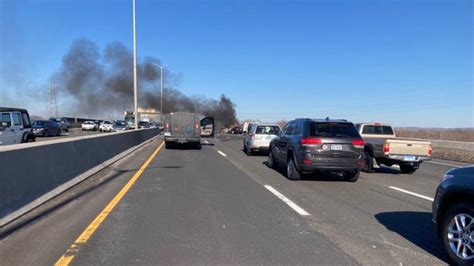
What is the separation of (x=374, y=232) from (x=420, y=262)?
1.53 meters

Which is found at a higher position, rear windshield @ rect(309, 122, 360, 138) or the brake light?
rear windshield @ rect(309, 122, 360, 138)

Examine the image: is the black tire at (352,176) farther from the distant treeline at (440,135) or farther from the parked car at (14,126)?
the distant treeline at (440,135)

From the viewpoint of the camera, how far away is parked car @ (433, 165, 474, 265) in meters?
5.36

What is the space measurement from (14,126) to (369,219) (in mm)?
16458

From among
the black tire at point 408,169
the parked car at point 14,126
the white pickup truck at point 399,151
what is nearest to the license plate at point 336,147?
the white pickup truck at point 399,151

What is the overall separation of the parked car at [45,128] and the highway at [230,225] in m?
32.7

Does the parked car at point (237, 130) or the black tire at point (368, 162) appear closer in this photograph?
the black tire at point (368, 162)

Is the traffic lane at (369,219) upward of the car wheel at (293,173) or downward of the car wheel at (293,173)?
downward

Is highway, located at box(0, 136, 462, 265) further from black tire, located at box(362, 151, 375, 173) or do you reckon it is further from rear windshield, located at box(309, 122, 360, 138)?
black tire, located at box(362, 151, 375, 173)

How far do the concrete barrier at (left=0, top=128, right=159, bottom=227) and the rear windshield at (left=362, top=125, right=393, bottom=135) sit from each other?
9.75 meters

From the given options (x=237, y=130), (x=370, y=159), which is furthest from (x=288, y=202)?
(x=237, y=130)

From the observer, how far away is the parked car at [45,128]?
42.8 m

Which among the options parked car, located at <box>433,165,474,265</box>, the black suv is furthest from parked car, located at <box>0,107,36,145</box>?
parked car, located at <box>433,165,474,265</box>

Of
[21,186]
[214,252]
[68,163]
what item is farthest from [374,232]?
[68,163]
